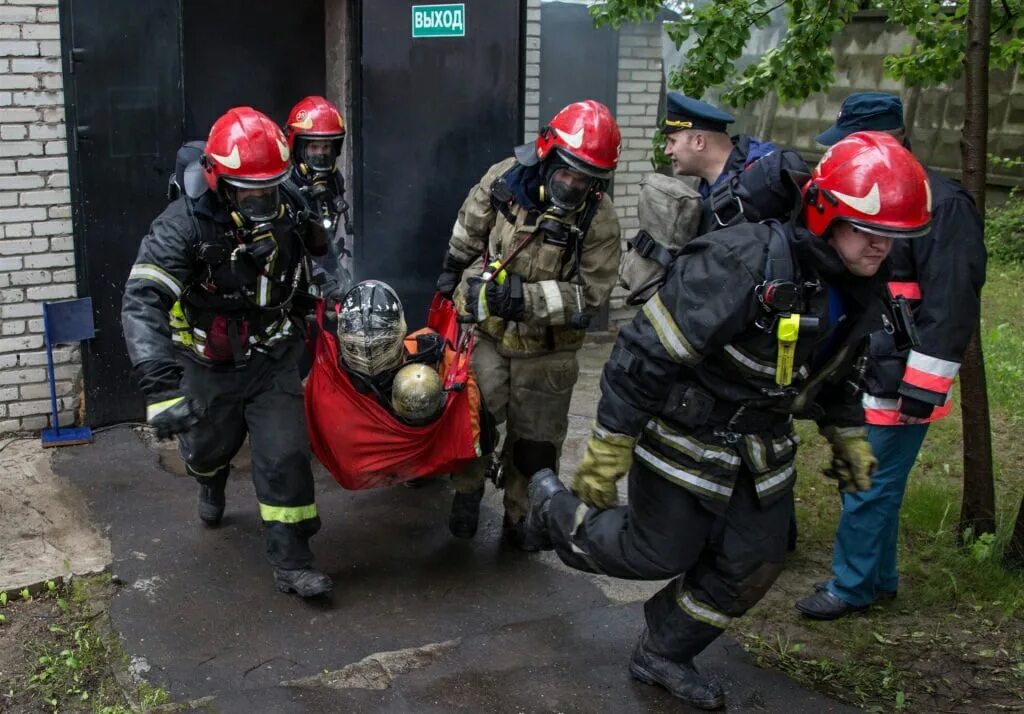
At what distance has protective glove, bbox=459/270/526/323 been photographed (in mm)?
4816

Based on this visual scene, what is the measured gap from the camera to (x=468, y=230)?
520 centimetres

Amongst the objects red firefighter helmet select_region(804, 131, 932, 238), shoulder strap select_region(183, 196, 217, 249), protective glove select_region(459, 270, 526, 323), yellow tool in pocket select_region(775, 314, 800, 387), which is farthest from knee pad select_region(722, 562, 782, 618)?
shoulder strap select_region(183, 196, 217, 249)

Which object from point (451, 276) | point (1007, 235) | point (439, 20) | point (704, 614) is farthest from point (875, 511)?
point (1007, 235)

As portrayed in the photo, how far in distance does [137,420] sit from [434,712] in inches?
136

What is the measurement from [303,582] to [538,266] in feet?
5.72

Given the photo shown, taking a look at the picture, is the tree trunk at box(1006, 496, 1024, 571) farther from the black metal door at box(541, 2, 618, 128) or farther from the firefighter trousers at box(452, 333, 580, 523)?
the black metal door at box(541, 2, 618, 128)

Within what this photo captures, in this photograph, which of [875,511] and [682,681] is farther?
[875,511]

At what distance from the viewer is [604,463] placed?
3635 mm

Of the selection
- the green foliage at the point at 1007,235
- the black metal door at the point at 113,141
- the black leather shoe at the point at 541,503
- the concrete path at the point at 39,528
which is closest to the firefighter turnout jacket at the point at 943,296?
the black leather shoe at the point at 541,503

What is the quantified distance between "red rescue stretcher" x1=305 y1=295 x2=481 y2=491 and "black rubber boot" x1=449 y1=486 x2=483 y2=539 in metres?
0.33

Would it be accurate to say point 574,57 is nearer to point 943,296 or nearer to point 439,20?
point 439,20

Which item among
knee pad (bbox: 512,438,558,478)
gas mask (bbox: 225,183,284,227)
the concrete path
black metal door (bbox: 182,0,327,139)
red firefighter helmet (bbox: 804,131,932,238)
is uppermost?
black metal door (bbox: 182,0,327,139)

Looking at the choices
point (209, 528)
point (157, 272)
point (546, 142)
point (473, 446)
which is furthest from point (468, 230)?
point (209, 528)

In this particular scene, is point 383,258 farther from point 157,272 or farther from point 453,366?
point 157,272
